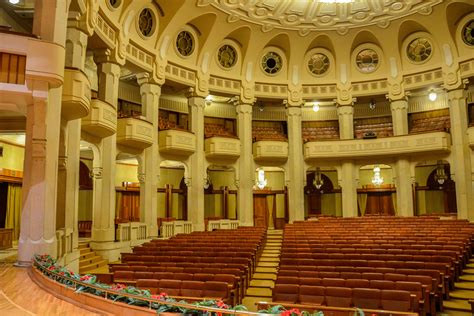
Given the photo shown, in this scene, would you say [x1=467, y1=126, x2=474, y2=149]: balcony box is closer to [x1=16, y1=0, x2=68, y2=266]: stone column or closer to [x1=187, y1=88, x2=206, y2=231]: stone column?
[x1=187, y1=88, x2=206, y2=231]: stone column

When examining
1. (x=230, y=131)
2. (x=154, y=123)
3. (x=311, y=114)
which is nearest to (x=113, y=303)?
(x=154, y=123)

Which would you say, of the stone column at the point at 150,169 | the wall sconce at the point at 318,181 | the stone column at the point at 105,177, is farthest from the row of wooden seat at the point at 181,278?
the wall sconce at the point at 318,181

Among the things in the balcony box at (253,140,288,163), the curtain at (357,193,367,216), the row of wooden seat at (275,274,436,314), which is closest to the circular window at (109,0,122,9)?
the balcony box at (253,140,288,163)

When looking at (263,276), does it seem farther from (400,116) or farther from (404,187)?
(400,116)

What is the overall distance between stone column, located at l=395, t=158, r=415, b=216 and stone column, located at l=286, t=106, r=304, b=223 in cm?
452

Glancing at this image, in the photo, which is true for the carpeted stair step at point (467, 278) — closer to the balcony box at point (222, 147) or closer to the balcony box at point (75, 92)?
the balcony box at point (75, 92)

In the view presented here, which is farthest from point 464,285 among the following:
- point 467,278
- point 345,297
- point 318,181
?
point 318,181

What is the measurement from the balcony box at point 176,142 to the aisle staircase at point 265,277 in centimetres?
520

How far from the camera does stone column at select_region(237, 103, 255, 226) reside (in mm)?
18578

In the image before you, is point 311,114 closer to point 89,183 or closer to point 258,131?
point 258,131

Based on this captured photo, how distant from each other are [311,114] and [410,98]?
5290 millimetres

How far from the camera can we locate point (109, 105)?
12211 mm

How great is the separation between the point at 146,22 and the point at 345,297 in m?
13.4

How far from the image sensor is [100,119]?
11.7 metres
